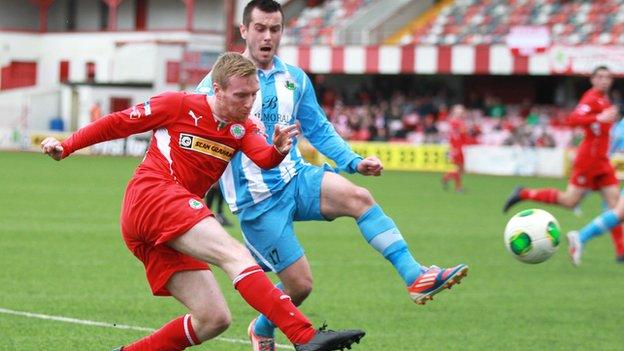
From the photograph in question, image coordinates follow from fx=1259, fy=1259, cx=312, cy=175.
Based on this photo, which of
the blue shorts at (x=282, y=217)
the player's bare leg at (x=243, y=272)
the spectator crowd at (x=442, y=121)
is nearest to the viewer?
the player's bare leg at (x=243, y=272)

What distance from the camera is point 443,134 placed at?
39.0 meters

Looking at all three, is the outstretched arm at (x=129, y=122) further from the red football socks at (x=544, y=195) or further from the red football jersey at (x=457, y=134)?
the red football jersey at (x=457, y=134)

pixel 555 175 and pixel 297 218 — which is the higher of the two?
pixel 297 218

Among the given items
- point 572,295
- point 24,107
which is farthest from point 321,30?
point 572,295

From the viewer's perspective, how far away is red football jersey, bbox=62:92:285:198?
6.75m

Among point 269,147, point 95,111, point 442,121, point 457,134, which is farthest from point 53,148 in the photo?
point 95,111

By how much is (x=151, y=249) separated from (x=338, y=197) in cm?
137

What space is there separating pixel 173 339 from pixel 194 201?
793 millimetres

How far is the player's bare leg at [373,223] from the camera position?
7.22 meters

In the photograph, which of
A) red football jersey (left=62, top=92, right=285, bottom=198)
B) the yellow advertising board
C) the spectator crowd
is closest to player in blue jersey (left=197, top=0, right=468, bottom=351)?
red football jersey (left=62, top=92, right=285, bottom=198)

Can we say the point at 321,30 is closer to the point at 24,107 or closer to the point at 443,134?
the point at 443,134

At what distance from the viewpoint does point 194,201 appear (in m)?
6.54

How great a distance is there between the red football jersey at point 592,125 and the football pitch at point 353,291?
1275 millimetres

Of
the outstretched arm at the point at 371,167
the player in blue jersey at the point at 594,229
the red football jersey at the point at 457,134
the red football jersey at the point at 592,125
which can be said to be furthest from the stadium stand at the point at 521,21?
the outstretched arm at the point at 371,167
